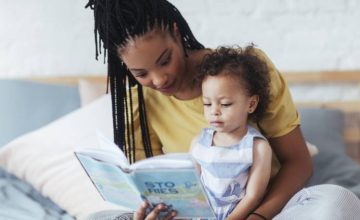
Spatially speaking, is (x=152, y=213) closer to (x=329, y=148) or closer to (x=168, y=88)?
(x=168, y=88)

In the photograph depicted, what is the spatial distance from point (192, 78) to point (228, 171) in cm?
23

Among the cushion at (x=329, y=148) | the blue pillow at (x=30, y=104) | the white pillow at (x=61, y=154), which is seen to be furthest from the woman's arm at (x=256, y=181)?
the blue pillow at (x=30, y=104)

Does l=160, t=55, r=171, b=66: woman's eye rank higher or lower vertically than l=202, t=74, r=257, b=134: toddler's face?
higher

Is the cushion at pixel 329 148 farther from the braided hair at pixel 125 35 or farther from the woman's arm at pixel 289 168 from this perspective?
the braided hair at pixel 125 35

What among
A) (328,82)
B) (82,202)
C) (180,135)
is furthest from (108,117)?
(328,82)

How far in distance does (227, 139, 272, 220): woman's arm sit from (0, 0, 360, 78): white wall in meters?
0.80

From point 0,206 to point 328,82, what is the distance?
1.04 metres

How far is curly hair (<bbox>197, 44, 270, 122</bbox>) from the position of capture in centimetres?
117

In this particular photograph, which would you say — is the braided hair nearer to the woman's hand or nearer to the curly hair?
the curly hair

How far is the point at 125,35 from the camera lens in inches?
46.0

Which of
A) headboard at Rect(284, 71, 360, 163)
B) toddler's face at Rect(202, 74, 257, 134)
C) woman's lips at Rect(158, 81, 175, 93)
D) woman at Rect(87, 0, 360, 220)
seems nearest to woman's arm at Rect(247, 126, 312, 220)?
woman at Rect(87, 0, 360, 220)

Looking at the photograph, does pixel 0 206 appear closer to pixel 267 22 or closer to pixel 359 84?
pixel 267 22

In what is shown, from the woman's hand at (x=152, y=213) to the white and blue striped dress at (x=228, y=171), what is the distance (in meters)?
0.12

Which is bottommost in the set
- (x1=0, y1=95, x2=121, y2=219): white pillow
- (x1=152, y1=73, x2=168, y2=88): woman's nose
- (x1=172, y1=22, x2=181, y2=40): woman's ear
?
(x1=0, y1=95, x2=121, y2=219): white pillow
